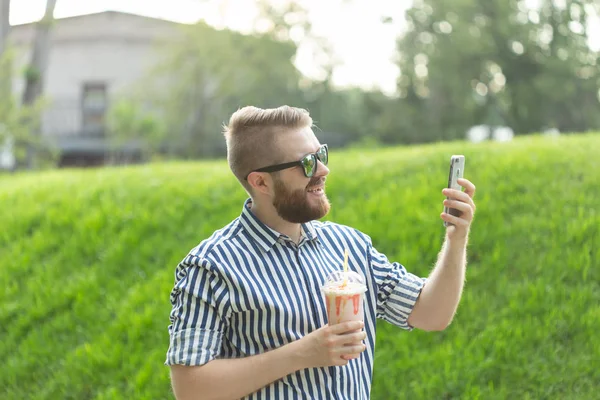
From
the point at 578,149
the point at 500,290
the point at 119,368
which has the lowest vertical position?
the point at 119,368

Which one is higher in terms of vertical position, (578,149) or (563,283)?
(578,149)

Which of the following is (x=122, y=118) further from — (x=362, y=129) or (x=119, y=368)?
(x=119, y=368)

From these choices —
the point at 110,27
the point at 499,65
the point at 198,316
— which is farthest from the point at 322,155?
the point at 110,27

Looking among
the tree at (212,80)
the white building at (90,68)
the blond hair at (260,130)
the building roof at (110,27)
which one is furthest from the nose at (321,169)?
the building roof at (110,27)

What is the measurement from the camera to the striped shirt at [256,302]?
7.25 feet

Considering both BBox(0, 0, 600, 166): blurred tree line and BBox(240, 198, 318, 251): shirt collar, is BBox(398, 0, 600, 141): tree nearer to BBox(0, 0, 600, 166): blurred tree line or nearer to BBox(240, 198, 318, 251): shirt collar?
BBox(0, 0, 600, 166): blurred tree line

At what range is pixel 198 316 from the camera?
2.21m

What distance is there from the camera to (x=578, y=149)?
639 centimetres

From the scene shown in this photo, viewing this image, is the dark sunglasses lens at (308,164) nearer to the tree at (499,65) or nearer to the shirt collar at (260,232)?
the shirt collar at (260,232)

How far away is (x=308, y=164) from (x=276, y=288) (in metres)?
0.43

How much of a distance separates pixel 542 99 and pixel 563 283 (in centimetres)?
1910

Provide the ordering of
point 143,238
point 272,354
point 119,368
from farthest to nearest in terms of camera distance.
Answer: point 143,238
point 119,368
point 272,354

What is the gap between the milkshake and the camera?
207cm

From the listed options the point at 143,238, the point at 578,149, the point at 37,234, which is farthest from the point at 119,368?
the point at 578,149
